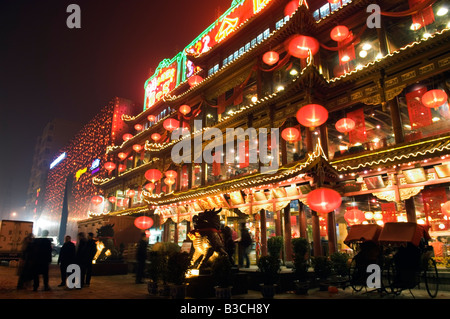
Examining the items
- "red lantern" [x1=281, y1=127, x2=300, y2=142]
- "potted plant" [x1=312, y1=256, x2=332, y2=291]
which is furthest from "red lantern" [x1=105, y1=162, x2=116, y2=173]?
"potted plant" [x1=312, y1=256, x2=332, y2=291]

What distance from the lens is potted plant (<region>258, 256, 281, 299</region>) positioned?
7.30 meters

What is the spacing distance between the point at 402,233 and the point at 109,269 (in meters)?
12.7

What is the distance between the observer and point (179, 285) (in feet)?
23.3

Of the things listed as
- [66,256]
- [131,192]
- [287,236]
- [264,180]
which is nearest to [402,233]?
[264,180]

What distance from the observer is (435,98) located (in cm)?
857

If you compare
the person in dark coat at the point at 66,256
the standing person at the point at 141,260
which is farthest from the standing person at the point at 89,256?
the standing person at the point at 141,260

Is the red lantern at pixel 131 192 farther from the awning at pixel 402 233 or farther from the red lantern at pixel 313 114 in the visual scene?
the awning at pixel 402 233

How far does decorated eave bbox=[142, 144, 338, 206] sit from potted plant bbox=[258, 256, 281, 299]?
412cm

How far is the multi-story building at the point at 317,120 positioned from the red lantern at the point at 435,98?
0.05 m

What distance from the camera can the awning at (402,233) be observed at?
657 centimetres

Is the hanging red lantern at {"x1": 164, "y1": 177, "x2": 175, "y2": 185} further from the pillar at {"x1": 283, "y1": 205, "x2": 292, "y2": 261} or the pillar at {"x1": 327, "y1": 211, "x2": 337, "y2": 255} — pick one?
the pillar at {"x1": 327, "y1": 211, "x2": 337, "y2": 255}

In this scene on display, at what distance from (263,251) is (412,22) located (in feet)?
37.5

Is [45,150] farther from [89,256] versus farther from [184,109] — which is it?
[89,256]
